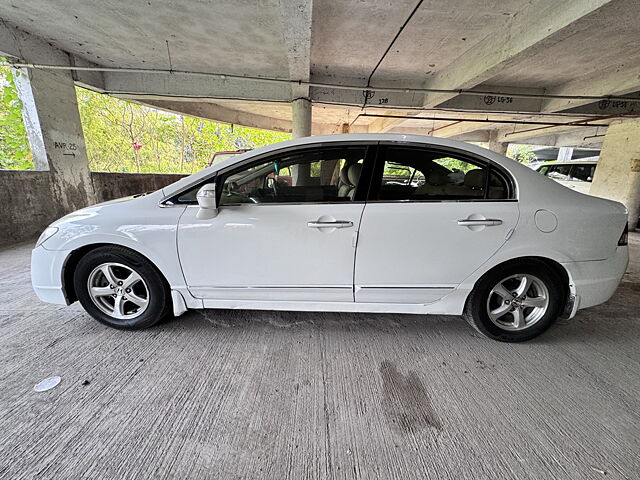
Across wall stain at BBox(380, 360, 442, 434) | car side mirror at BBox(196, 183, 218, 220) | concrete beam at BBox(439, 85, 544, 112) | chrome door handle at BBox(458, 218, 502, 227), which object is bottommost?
wall stain at BBox(380, 360, 442, 434)

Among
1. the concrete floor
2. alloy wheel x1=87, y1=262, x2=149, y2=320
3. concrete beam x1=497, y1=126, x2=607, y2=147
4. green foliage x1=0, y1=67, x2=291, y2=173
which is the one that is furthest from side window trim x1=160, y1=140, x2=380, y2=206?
concrete beam x1=497, y1=126, x2=607, y2=147

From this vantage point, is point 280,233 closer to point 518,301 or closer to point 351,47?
point 518,301

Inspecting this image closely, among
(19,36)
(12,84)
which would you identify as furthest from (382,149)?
(12,84)

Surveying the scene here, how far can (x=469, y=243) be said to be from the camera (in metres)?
1.95

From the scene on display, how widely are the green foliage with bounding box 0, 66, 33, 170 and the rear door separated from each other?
6.94 meters

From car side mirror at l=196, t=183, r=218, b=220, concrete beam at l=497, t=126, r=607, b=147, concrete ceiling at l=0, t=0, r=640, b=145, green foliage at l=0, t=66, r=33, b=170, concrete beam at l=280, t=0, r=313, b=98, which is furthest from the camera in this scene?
concrete beam at l=497, t=126, r=607, b=147

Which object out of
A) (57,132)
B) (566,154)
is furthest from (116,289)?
(566,154)

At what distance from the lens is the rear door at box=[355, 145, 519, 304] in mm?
Answer: 1933

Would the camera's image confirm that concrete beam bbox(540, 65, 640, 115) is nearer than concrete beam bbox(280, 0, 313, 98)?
No

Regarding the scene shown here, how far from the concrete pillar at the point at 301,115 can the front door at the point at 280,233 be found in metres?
5.48

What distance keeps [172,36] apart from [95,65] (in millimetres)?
2793

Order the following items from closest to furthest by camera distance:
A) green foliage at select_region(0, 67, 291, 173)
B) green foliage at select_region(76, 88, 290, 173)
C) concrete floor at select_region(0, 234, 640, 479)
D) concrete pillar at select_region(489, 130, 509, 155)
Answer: concrete floor at select_region(0, 234, 640, 479) < green foliage at select_region(0, 67, 291, 173) < green foliage at select_region(76, 88, 290, 173) < concrete pillar at select_region(489, 130, 509, 155)

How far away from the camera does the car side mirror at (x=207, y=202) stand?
189 centimetres

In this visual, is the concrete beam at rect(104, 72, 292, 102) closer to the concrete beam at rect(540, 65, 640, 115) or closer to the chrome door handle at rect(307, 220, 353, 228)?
the chrome door handle at rect(307, 220, 353, 228)
